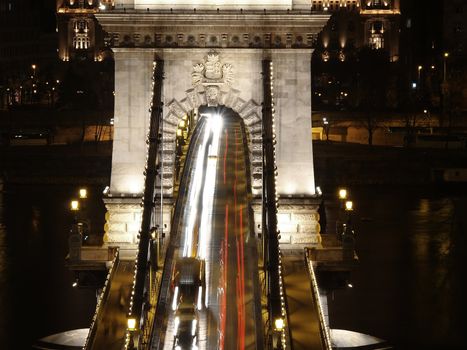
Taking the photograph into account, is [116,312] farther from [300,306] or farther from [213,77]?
[213,77]

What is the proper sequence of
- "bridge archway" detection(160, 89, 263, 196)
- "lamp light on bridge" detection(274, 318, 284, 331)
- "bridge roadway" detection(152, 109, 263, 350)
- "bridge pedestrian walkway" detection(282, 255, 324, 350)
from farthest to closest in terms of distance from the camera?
"bridge archway" detection(160, 89, 263, 196) → "bridge roadway" detection(152, 109, 263, 350) → "bridge pedestrian walkway" detection(282, 255, 324, 350) → "lamp light on bridge" detection(274, 318, 284, 331)

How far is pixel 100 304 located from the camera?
168ft

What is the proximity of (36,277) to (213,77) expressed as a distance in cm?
2506

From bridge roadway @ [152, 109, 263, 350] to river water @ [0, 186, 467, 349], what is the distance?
6.05 metres

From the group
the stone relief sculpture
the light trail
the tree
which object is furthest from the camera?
the tree

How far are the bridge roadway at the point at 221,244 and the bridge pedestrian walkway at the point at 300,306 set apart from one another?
3.94ft

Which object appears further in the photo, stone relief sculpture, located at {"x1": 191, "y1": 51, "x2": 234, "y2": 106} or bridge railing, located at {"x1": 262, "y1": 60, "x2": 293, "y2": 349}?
stone relief sculpture, located at {"x1": 191, "y1": 51, "x2": 234, "y2": 106}

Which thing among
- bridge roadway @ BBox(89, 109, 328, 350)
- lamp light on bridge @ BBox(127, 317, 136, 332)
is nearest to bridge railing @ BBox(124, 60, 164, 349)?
lamp light on bridge @ BBox(127, 317, 136, 332)

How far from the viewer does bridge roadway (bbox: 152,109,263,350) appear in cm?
4994

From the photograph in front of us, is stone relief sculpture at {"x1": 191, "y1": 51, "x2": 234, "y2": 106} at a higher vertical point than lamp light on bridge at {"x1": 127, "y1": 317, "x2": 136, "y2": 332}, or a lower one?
higher

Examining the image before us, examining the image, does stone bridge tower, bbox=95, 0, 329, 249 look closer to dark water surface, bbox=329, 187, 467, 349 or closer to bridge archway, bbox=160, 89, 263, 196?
bridge archway, bbox=160, 89, 263, 196

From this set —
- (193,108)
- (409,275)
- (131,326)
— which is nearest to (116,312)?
(131,326)

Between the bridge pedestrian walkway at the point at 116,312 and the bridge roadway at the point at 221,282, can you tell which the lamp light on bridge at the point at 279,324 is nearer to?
the bridge roadway at the point at 221,282

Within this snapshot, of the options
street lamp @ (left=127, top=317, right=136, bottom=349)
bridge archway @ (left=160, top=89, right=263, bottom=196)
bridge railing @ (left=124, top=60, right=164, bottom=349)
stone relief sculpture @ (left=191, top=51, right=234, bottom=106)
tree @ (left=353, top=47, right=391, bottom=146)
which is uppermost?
tree @ (left=353, top=47, right=391, bottom=146)
